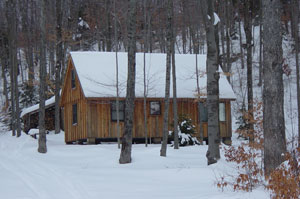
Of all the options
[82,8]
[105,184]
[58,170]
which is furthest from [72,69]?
[82,8]

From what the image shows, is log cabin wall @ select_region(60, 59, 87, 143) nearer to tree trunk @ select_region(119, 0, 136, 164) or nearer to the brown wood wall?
the brown wood wall

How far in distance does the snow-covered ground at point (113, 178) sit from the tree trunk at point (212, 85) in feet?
1.83

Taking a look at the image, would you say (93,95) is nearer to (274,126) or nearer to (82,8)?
(274,126)

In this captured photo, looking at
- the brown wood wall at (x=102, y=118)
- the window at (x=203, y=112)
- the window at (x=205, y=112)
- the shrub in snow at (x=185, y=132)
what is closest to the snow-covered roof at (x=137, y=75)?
the brown wood wall at (x=102, y=118)

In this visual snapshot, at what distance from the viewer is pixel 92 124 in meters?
24.9

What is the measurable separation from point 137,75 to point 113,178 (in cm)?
1494

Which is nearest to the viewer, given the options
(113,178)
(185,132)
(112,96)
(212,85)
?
(113,178)

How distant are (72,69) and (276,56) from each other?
20032 mm

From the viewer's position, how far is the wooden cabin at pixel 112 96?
2493cm

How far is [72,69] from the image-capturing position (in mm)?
27328

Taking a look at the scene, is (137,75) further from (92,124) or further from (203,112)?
(203,112)

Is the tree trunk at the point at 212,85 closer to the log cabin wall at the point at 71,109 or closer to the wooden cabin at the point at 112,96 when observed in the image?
the wooden cabin at the point at 112,96

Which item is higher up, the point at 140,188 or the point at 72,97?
the point at 72,97

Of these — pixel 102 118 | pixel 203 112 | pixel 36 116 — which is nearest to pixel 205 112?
pixel 203 112
